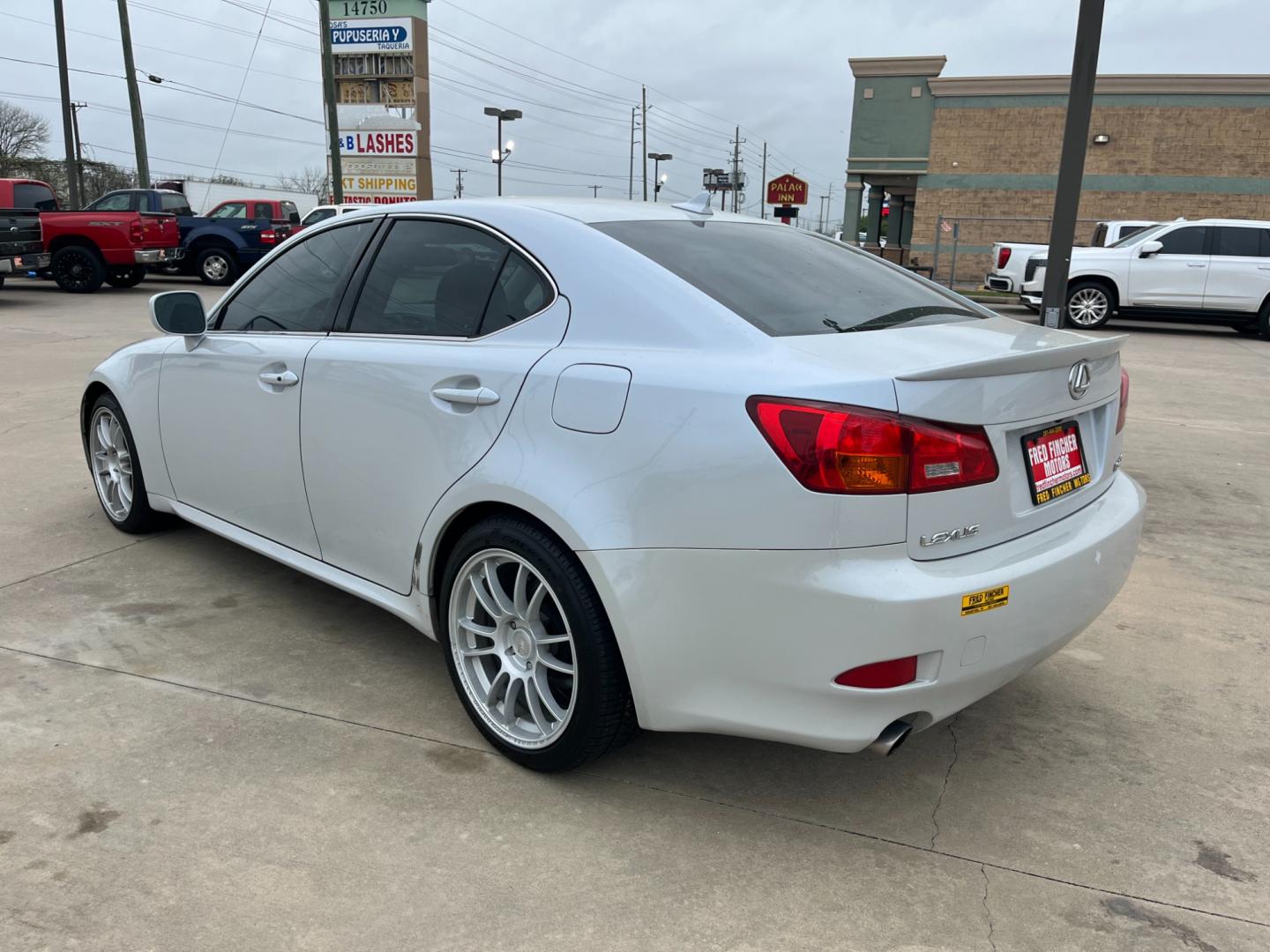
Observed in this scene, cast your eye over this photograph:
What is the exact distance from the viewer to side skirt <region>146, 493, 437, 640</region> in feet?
10.1

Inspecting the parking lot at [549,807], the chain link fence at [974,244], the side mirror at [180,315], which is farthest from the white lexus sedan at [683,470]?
the chain link fence at [974,244]

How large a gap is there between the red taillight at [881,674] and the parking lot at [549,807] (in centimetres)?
52

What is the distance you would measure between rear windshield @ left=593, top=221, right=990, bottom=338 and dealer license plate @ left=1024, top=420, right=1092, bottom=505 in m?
0.52

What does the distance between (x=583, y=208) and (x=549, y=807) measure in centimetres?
177

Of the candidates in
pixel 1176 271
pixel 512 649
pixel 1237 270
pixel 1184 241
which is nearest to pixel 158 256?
pixel 1176 271

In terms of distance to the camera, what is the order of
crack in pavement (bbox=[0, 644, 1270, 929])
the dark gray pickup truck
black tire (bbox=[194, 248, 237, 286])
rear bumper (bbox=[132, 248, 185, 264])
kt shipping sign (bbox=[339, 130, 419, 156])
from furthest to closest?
1. kt shipping sign (bbox=[339, 130, 419, 156])
2. black tire (bbox=[194, 248, 237, 286])
3. rear bumper (bbox=[132, 248, 185, 264])
4. the dark gray pickup truck
5. crack in pavement (bbox=[0, 644, 1270, 929])

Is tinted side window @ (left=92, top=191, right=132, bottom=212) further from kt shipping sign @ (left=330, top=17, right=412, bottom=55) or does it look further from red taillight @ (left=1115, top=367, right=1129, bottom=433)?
red taillight @ (left=1115, top=367, right=1129, bottom=433)

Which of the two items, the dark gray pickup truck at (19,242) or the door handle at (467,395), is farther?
the dark gray pickup truck at (19,242)

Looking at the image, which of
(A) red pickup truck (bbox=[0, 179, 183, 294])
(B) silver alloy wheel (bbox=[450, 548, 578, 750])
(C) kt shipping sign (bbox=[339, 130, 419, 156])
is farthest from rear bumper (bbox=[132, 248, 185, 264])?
(B) silver alloy wheel (bbox=[450, 548, 578, 750])

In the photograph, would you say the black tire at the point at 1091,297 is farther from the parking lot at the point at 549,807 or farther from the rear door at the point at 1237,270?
the parking lot at the point at 549,807

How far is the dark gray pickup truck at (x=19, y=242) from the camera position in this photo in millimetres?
14961

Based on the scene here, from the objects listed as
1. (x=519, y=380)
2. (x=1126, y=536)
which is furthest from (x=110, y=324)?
(x=1126, y=536)

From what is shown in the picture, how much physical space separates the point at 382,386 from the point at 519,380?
602 millimetres

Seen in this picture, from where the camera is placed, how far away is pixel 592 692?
2520mm
